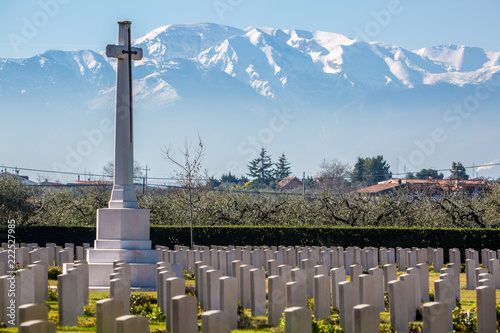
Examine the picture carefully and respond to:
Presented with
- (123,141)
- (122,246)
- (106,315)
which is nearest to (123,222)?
(122,246)

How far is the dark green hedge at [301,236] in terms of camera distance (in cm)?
2234

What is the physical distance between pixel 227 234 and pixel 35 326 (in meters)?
19.7

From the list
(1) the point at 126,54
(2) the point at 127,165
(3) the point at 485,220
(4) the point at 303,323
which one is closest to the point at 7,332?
(4) the point at 303,323

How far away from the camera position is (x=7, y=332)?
25.4 ft

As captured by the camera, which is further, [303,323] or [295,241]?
[295,241]

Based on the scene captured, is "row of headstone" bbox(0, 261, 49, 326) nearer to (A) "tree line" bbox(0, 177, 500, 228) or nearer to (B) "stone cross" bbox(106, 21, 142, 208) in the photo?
(B) "stone cross" bbox(106, 21, 142, 208)

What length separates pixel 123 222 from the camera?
14.2 meters

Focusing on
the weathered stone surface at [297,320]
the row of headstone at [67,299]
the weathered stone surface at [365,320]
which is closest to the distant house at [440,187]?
the row of headstone at [67,299]

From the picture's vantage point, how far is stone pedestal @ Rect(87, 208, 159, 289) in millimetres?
13648

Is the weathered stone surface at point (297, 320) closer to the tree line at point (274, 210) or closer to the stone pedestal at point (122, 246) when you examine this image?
the stone pedestal at point (122, 246)

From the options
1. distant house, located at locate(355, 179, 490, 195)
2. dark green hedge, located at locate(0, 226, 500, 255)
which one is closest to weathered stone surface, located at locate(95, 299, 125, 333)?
dark green hedge, located at locate(0, 226, 500, 255)

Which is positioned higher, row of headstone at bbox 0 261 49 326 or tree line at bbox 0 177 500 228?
tree line at bbox 0 177 500 228

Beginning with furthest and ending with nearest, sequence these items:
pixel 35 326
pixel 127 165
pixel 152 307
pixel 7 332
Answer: pixel 127 165
pixel 152 307
pixel 7 332
pixel 35 326

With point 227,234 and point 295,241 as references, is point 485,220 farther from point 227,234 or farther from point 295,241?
point 227,234
